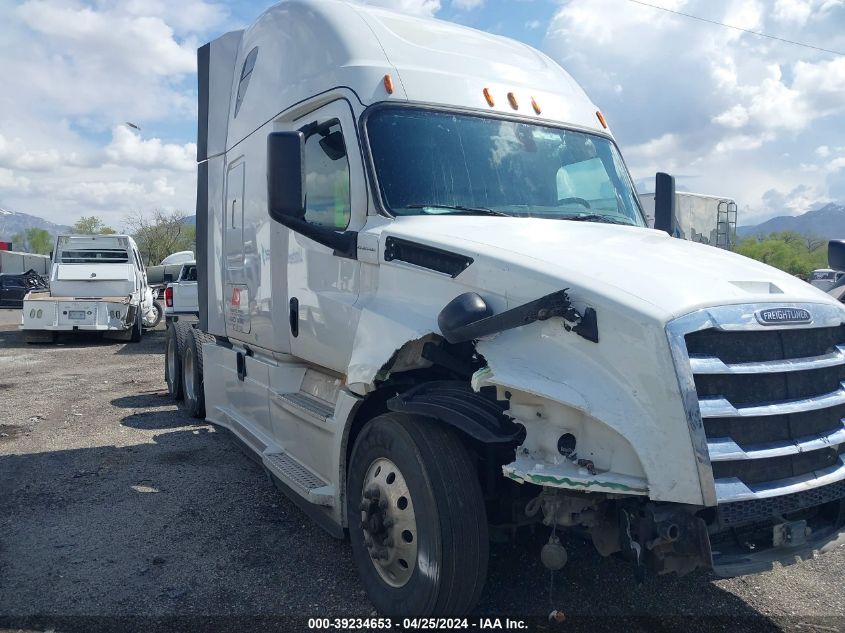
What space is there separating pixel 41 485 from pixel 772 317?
18.7 feet

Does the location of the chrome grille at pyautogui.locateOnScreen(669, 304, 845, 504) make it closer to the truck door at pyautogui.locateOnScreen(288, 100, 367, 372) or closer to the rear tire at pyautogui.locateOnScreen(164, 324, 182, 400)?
the truck door at pyautogui.locateOnScreen(288, 100, 367, 372)

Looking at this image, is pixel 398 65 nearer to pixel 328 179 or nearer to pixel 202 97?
pixel 328 179

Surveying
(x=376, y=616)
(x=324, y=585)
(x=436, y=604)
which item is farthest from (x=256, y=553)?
(x=436, y=604)

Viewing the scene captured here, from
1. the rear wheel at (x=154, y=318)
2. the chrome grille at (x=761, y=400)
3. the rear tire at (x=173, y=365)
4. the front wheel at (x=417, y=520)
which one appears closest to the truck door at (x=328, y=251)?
the front wheel at (x=417, y=520)

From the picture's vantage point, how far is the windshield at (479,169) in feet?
13.6

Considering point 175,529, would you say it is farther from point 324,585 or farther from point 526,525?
point 526,525

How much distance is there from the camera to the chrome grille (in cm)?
279

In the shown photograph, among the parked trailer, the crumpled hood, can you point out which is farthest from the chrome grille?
the parked trailer

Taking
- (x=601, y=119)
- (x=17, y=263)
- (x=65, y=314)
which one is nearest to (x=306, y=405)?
(x=601, y=119)

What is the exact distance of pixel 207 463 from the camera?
269 inches

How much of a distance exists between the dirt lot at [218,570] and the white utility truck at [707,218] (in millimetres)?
13297

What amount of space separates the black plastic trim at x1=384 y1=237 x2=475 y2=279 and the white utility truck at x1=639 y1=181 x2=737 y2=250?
46.5ft

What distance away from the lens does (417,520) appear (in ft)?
10.9

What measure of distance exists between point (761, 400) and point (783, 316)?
1.24 ft
